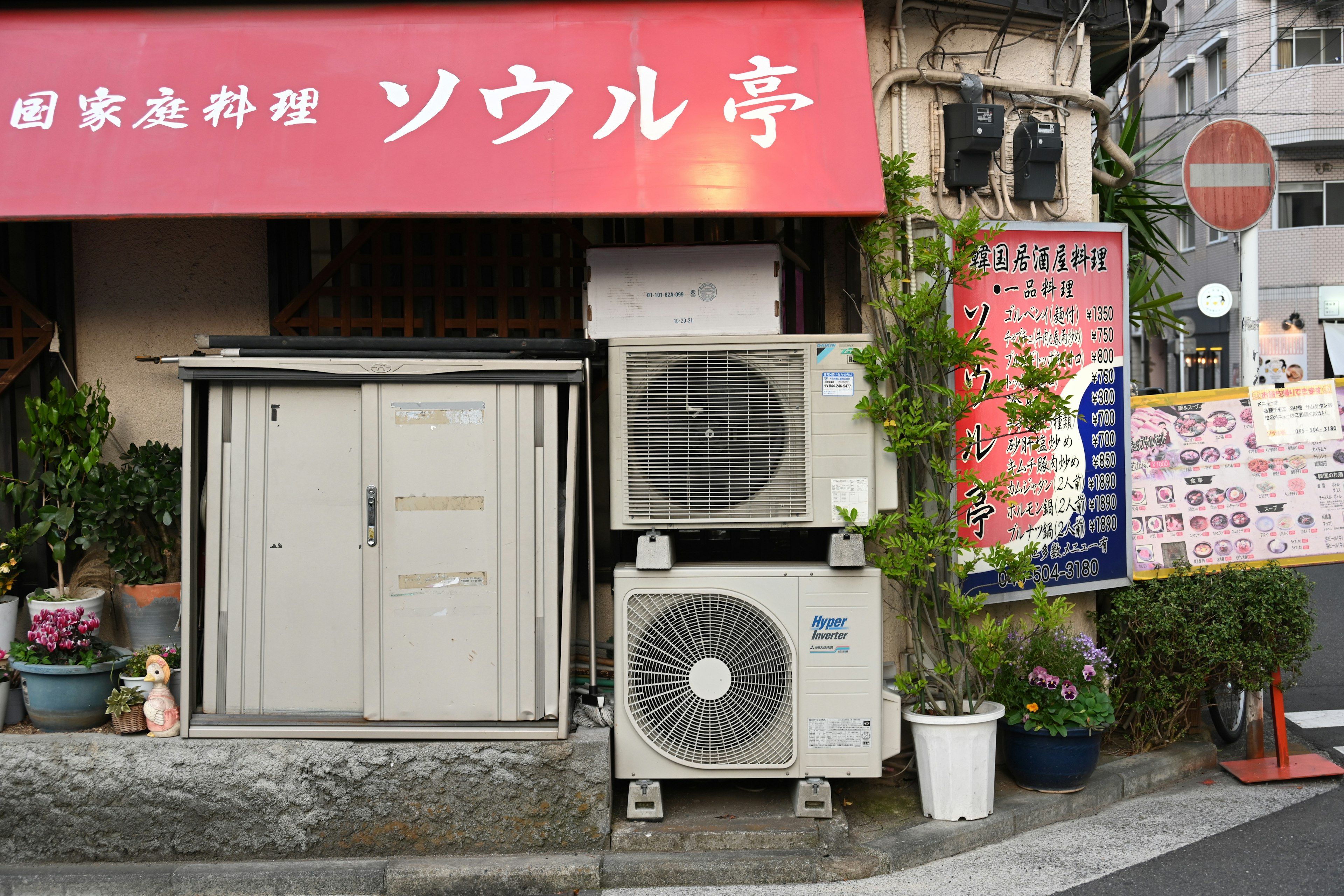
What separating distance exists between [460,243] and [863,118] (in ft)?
8.16

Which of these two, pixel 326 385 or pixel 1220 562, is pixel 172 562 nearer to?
pixel 326 385

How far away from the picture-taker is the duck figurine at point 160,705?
16.6 feet

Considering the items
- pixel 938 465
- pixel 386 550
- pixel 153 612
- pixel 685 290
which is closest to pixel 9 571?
pixel 153 612

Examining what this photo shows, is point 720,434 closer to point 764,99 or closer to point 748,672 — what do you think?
point 748,672

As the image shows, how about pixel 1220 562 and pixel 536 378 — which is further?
pixel 1220 562

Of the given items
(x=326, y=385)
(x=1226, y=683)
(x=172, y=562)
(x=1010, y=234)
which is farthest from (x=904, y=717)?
(x=172, y=562)

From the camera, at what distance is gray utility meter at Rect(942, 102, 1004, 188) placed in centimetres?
560

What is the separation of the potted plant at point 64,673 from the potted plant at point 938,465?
12.8 ft

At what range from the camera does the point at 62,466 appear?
213 inches

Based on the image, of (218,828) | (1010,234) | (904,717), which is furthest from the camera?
(1010,234)

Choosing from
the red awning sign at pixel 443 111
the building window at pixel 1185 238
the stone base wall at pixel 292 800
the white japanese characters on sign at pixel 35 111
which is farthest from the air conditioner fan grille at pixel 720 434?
the building window at pixel 1185 238

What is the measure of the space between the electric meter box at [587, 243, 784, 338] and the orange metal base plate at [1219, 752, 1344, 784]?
3765 millimetres

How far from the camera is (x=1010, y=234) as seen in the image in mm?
5766

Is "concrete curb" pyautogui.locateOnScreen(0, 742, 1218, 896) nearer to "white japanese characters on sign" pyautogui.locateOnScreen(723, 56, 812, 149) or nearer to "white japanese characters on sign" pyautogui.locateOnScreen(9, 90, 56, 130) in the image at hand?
"white japanese characters on sign" pyautogui.locateOnScreen(723, 56, 812, 149)
